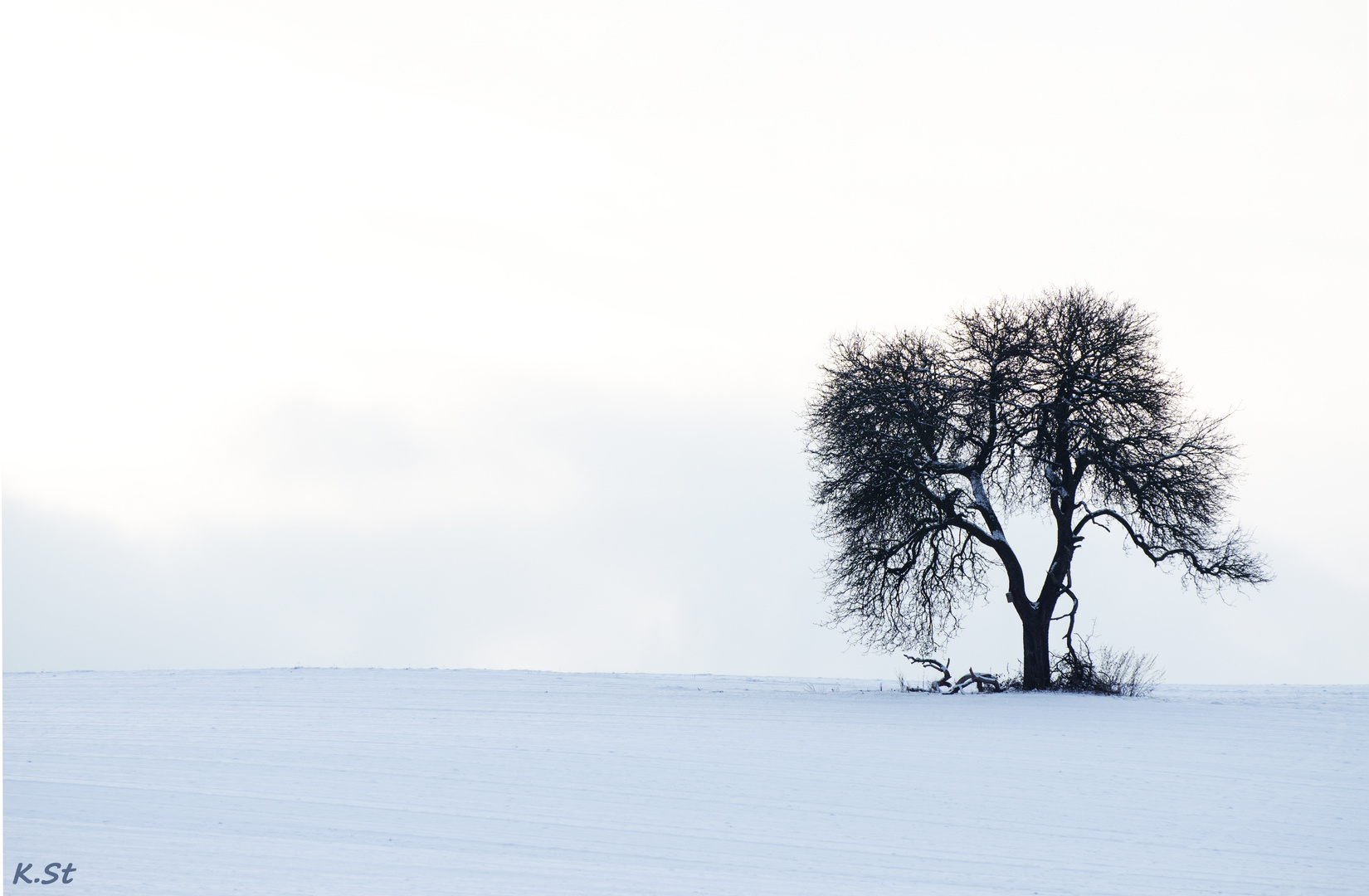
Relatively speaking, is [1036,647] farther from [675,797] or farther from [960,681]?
[675,797]

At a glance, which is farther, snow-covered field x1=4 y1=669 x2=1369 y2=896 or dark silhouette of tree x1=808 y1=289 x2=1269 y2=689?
dark silhouette of tree x1=808 y1=289 x2=1269 y2=689

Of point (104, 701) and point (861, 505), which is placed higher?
point (861, 505)

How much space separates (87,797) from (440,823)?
4103mm

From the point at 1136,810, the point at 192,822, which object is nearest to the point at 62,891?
the point at 192,822

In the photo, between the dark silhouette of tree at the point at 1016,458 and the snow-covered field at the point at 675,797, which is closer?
the snow-covered field at the point at 675,797

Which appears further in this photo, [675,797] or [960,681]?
[960,681]

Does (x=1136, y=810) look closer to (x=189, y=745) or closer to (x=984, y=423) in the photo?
(x=189, y=745)

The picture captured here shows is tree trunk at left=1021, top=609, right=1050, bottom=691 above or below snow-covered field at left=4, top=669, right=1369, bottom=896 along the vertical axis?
above

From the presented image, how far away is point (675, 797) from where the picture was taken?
1207 cm

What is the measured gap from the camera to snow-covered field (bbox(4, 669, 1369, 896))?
9.21 metres

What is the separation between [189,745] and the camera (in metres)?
15.1

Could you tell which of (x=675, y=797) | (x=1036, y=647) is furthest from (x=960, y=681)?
(x=675, y=797)

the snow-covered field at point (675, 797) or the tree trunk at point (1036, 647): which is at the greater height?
the tree trunk at point (1036, 647)

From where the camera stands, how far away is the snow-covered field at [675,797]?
9211 millimetres
